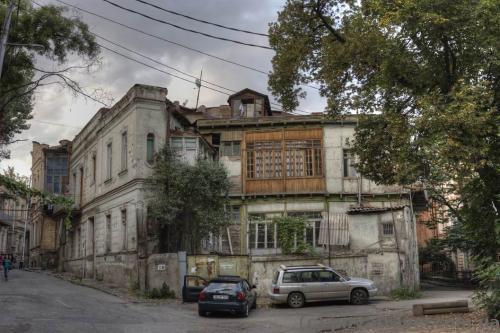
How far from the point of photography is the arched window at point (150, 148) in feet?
91.7

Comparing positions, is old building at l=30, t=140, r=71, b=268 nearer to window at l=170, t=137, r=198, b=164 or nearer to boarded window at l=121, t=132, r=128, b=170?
boarded window at l=121, t=132, r=128, b=170

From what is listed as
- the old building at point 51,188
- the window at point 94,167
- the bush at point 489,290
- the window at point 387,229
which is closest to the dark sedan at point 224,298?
the bush at point 489,290

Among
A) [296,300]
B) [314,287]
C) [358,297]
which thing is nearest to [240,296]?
[296,300]

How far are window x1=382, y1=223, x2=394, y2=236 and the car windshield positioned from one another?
12377mm

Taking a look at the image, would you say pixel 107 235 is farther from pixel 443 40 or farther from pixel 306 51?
pixel 443 40

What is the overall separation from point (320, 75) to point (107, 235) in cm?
1907

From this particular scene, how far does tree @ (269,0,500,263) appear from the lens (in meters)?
13.1

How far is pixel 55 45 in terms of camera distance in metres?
18.6

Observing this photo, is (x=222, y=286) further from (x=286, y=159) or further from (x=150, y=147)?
(x=286, y=159)

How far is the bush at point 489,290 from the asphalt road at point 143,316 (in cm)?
345

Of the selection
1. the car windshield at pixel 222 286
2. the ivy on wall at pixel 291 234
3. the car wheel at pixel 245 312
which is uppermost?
the ivy on wall at pixel 291 234

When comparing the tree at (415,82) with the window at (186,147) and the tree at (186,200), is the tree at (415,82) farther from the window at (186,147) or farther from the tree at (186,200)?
the window at (186,147)

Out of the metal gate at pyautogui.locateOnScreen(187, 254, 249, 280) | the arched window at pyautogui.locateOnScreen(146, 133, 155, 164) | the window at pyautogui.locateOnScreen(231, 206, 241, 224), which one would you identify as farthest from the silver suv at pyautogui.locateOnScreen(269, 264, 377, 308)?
the arched window at pyautogui.locateOnScreen(146, 133, 155, 164)

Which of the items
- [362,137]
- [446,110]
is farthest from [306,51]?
[446,110]
